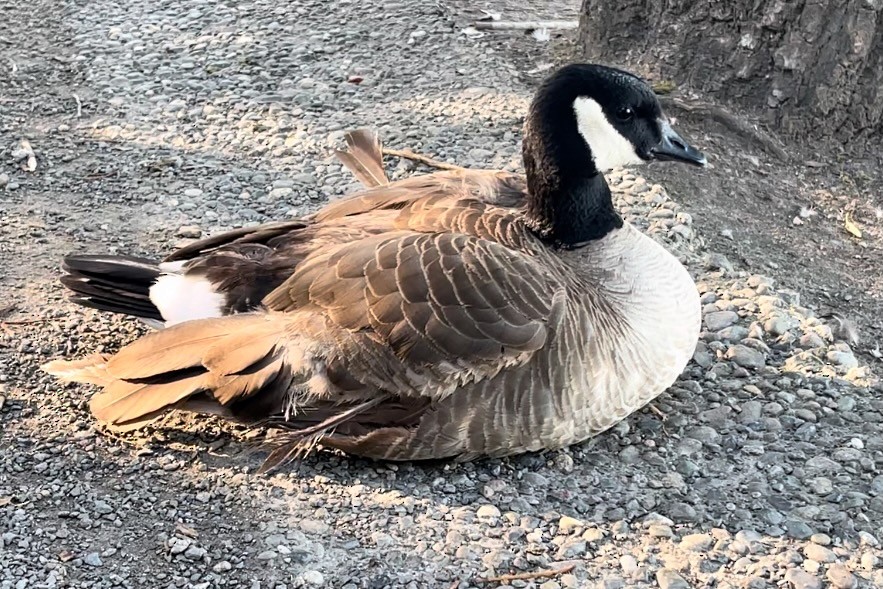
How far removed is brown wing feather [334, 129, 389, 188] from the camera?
4773mm

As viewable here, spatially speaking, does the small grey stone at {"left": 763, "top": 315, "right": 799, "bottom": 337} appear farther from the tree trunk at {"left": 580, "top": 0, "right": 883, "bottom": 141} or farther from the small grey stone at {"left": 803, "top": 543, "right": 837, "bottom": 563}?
the tree trunk at {"left": 580, "top": 0, "right": 883, "bottom": 141}

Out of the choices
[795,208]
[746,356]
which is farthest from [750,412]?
[795,208]

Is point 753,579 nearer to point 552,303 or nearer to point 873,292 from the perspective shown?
point 552,303

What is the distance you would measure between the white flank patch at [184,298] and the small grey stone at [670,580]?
73.3 inches

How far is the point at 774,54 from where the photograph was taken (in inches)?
220

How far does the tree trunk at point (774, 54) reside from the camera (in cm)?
537

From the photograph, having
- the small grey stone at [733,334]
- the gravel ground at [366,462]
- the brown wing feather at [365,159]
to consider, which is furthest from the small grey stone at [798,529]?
the brown wing feather at [365,159]

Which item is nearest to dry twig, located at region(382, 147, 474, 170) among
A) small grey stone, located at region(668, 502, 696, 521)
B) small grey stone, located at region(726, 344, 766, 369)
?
small grey stone, located at region(726, 344, 766, 369)

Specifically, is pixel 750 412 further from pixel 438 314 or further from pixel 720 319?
pixel 438 314

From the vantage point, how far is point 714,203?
17.8 ft

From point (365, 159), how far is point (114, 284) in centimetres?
Result: 138

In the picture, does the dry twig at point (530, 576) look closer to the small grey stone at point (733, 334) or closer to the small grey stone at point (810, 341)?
the small grey stone at point (733, 334)

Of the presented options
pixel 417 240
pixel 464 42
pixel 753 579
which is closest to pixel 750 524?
pixel 753 579

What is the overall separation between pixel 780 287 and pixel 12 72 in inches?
198
